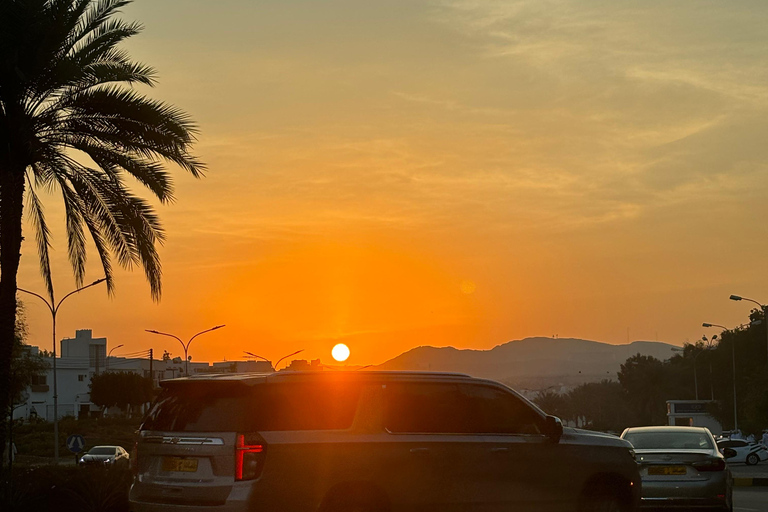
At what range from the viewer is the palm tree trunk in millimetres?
18744

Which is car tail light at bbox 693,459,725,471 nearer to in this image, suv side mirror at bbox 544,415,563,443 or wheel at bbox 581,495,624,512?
wheel at bbox 581,495,624,512

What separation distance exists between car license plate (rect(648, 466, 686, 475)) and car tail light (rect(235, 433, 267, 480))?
8.60 m

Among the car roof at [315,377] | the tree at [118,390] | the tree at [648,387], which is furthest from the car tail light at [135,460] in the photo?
the tree at [648,387]

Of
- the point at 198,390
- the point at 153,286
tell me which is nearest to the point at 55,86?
the point at 153,286

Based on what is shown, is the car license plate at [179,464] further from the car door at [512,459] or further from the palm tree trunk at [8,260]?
the palm tree trunk at [8,260]

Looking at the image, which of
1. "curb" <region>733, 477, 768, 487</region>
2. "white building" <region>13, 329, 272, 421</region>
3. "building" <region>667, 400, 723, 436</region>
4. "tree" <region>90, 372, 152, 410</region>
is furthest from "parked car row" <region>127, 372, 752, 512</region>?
"tree" <region>90, 372, 152, 410</region>

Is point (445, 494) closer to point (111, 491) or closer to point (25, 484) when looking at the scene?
point (111, 491)

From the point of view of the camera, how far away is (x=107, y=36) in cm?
2025

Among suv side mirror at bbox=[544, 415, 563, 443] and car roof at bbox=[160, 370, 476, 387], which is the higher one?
car roof at bbox=[160, 370, 476, 387]

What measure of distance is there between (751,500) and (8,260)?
16216mm

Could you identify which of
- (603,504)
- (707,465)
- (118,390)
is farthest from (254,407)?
(118,390)

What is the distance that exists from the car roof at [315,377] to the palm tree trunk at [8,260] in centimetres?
998

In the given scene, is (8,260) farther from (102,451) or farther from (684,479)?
(102,451)

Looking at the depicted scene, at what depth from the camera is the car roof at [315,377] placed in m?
9.62
